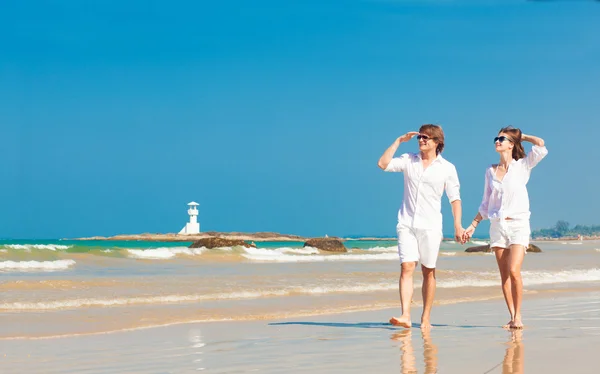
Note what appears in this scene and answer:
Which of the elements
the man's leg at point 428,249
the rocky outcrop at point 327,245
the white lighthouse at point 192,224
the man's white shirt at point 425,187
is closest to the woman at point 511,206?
the man's leg at point 428,249

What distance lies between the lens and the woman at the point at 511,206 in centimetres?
782

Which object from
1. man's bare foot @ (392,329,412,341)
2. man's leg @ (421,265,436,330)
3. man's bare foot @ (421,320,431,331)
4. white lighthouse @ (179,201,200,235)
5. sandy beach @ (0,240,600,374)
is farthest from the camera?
white lighthouse @ (179,201,200,235)

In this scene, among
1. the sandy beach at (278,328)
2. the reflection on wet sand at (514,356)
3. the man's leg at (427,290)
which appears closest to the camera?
the reflection on wet sand at (514,356)

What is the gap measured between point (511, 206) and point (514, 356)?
7.35 feet

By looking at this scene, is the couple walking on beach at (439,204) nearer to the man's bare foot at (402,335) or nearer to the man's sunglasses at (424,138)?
the man's sunglasses at (424,138)

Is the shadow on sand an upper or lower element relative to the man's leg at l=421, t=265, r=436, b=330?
lower

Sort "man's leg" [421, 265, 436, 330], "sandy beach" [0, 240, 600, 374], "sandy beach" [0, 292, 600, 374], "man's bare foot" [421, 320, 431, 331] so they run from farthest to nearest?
"man's leg" [421, 265, 436, 330] < "man's bare foot" [421, 320, 431, 331] < "sandy beach" [0, 240, 600, 374] < "sandy beach" [0, 292, 600, 374]

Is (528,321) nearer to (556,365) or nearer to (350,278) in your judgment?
(556,365)

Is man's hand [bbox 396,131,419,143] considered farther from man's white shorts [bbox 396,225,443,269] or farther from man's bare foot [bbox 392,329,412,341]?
man's bare foot [bbox 392,329,412,341]

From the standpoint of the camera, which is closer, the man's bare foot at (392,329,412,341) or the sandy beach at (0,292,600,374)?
the sandy beach at (0,292,600,374)

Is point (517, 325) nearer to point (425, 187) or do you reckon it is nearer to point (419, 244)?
point (419, 244)

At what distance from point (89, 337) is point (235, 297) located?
15.6 feet

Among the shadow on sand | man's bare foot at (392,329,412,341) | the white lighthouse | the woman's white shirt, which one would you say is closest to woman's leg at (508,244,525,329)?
the woman's white shirt

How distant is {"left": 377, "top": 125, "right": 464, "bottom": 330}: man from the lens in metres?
→ 7.75
